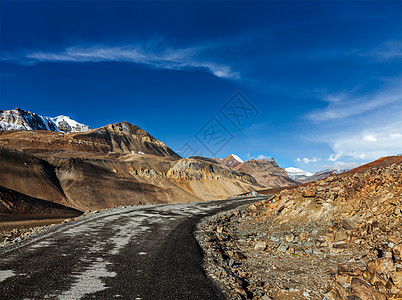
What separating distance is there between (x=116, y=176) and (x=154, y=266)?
250 feet

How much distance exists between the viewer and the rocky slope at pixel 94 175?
184ft

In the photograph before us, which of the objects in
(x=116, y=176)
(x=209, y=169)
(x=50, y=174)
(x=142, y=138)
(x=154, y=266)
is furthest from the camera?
(x=142, y=138)

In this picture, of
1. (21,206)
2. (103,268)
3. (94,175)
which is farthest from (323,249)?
(94,175)

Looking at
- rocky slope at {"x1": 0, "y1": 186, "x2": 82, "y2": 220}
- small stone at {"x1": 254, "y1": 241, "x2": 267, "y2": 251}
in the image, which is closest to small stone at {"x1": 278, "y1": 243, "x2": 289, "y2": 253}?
small stone at {"x1": 254, "y1": 241, "x2": 267, "y2": 251}

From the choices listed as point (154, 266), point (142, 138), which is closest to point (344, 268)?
point (154, 266)

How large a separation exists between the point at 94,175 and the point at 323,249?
2855 inches

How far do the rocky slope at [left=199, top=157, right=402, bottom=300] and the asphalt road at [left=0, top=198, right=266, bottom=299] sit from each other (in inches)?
41.9

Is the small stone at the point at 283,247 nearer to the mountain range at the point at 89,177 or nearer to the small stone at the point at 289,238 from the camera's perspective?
the small stone at the point at 289,238

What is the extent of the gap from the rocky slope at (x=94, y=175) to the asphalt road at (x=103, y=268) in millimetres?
49363

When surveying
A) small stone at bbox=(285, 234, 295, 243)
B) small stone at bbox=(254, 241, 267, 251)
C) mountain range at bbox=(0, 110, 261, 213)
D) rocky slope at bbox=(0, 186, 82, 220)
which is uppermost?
mountain range at bbox=(0, 110, 261, 213)

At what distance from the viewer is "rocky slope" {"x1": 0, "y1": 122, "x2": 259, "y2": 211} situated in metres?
56.0

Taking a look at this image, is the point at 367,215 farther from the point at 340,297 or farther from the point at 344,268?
the point at 340,297

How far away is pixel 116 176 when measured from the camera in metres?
78.5

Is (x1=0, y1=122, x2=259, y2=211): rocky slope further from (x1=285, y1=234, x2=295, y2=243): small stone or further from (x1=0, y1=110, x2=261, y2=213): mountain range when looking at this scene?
(x1=285, y1=234, x2=295, y2=243): small stone
